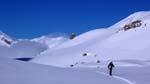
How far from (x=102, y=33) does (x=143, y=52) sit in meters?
55.1

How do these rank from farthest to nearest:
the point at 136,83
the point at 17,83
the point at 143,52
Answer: the point at 143,52
the point at 136,83
the point at 17,83

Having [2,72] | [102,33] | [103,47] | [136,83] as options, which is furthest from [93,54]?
[2,72]

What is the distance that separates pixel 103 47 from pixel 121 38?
651cm

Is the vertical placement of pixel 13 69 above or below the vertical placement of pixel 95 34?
below

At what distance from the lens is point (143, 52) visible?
95500 millimetres

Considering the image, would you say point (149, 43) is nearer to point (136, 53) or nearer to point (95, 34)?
point (136, 53)

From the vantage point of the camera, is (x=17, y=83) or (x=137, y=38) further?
(x=137, y=38)

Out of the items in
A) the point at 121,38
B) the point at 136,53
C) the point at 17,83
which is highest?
the point at 121,38

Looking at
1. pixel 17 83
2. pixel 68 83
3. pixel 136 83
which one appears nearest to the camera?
pixel 17 83

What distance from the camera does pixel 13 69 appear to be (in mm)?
23203

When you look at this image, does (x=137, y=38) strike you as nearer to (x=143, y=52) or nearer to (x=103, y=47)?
(x=103, y=47)

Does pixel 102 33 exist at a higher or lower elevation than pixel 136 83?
higher

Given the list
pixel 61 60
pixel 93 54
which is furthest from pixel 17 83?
pixel 61 60

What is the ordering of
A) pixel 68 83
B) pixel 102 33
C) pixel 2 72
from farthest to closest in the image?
pixel 102 33, pixel 68 83, pixel 2 72
